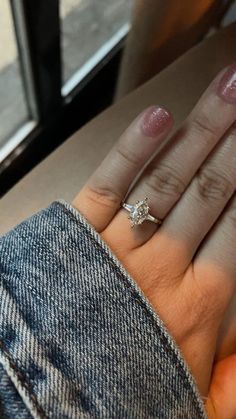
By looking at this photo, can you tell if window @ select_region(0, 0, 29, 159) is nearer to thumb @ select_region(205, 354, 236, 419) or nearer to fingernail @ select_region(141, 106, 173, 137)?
fingernail @ select_region(141, 106, 173, 137)

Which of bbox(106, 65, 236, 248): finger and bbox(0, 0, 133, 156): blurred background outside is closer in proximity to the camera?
bbox(106, 65, 236, 248): finger

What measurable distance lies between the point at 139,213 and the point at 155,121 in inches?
3.5

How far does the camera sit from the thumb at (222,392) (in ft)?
1.59

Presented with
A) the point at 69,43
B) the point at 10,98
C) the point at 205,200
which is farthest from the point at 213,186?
the point at 69,43

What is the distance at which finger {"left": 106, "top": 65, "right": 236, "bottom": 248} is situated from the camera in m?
0.49

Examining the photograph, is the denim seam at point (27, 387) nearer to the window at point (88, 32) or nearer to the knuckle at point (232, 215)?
the knuckle at point (232, 215)

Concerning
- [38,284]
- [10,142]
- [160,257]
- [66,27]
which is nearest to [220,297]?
[160,257]

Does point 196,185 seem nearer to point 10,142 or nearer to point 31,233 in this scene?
point 31,233

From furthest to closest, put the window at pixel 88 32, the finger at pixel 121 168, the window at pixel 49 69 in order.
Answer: the window at pixel 88 32
the window at pixel 49 69
the finger at pixel 121 168

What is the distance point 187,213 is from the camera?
0.51 metres

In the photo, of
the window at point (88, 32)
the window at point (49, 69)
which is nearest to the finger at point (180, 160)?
the window at point (49, 69)

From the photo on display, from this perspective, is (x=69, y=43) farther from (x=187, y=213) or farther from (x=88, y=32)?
(x=187, y=213)

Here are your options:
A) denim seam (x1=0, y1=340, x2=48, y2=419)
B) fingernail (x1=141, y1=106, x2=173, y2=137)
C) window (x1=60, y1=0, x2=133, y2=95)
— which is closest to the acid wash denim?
denim seam (x1=0, y1=340, x2=48, y2=419)

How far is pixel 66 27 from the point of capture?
34.2 inches
